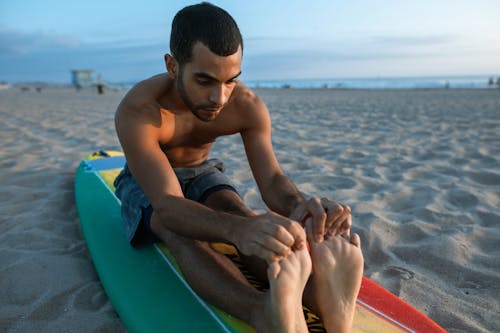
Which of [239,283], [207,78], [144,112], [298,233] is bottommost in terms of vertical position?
[239,283]

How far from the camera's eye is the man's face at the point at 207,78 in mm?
1393

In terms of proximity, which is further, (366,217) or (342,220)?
(366,217)

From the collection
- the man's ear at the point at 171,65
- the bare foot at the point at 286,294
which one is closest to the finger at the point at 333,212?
the bare foot at the point at 286,294

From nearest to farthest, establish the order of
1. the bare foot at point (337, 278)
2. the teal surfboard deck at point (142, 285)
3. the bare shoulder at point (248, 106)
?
the bare foot at point (337, 278) → the teal surfboard deck at point (142, 285) → the bare shoulder at point (248, 106)

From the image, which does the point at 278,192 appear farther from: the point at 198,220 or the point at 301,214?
the point at 198,220

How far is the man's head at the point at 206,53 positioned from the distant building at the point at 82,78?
102 feet

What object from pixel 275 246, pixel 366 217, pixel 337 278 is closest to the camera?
pixel 275 246

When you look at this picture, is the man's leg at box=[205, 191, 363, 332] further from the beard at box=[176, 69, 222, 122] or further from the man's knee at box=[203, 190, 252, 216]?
the beard at box=[176, 69, 222, 122]

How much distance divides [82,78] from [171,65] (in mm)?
32752

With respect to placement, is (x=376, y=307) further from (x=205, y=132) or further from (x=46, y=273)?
(x=46, y=273)

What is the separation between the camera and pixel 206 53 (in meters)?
1.38

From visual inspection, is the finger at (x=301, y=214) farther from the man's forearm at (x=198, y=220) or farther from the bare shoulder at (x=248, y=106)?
the bare shoulder at (x=248, y=106)

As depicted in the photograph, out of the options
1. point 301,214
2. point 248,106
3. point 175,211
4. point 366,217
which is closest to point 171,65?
point 248,106

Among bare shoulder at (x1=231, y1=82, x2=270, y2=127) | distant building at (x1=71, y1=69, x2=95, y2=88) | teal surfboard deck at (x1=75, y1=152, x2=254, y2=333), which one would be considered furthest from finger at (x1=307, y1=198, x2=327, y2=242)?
distant building at (x1=71, y1=69, x2=95, y2=88)
